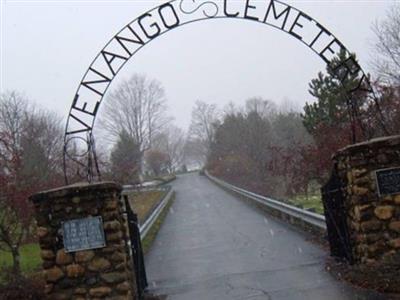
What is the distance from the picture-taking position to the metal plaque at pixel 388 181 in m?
9.16

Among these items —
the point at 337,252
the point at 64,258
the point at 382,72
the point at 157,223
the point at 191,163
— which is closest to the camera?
the point at 64,258

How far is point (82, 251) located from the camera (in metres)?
8.74

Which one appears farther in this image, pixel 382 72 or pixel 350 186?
pixel 382 72

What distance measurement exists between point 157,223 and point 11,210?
10.7 m

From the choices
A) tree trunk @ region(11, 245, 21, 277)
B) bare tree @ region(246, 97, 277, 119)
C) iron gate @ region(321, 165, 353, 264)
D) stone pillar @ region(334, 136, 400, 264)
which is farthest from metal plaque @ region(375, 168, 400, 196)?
bare tree @ region(246, 97, 277, 119)

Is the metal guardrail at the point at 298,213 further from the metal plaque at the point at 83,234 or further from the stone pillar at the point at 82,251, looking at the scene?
the metal plaque at the point at 83,234

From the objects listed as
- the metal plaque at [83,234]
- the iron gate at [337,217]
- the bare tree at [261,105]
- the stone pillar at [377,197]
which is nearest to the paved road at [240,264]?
the iron gate at [337,217]

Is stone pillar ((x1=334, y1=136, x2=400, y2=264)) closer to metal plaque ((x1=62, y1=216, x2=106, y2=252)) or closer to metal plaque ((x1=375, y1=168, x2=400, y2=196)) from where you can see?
metal plaque ((x1=375, y1=168, x2=400, y2=196))

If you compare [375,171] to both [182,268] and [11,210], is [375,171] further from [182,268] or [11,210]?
[11,210]

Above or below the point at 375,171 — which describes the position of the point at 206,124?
above

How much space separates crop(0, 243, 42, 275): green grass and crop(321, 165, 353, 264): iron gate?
24.7 ft

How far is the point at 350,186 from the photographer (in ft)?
31.5

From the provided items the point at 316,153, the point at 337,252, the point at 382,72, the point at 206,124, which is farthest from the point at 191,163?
the point at 337,252

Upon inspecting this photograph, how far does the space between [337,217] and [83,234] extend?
4864 millimetres
